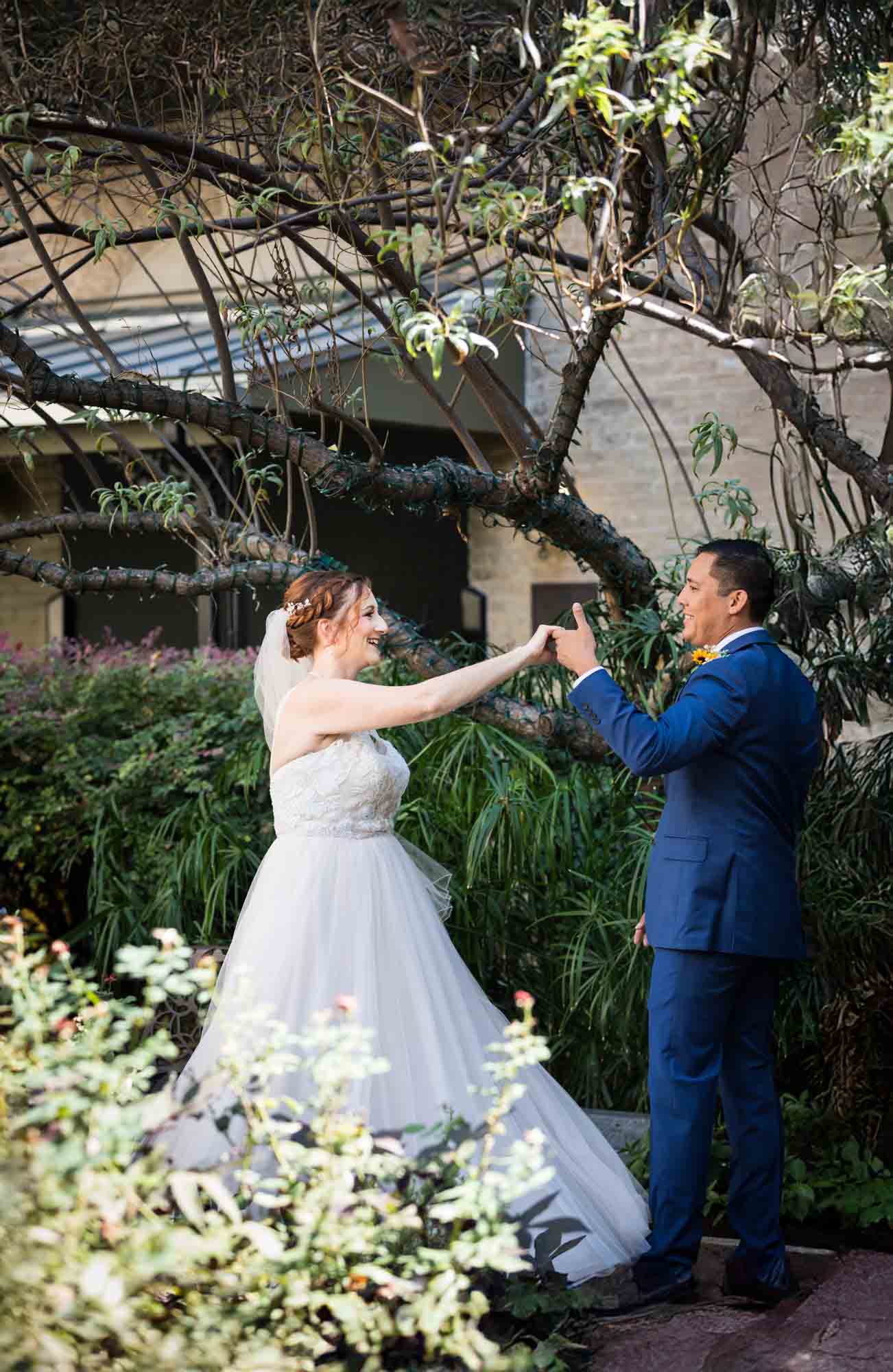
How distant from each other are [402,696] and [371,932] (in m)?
0.63

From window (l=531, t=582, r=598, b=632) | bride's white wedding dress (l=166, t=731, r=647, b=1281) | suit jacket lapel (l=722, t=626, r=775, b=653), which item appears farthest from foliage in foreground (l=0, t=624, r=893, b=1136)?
window (l=531, t=582, r=598, b=632)

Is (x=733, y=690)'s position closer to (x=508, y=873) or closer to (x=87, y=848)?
(x=508, y=873)

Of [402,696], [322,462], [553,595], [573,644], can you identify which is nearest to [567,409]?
[322,462]

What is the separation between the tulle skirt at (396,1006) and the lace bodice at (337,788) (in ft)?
0.16

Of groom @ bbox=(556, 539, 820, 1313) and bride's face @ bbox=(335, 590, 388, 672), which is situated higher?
bride's face @ bbox=(335, 590, 388, 672)

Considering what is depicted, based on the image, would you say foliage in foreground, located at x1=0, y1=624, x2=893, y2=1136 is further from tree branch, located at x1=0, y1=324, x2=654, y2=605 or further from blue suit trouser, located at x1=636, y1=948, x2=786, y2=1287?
blue suit trouser, located at x1=636, y1=948, x2=786, y2=1287

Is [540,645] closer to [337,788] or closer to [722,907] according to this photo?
[337,788]

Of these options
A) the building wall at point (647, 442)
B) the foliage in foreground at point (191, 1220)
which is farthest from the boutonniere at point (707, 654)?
the building wall at point (647, 442)

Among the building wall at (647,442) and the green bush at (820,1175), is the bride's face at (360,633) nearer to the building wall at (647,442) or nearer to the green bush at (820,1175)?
the green bush at (820,1175)

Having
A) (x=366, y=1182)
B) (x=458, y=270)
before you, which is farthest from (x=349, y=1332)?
(x=458, y=270)

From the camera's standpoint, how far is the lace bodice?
400 cm

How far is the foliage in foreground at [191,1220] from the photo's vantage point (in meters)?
1.98

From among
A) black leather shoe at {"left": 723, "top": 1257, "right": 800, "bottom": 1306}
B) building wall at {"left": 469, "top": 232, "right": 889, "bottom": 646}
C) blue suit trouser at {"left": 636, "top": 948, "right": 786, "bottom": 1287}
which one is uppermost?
building wall at {"left": 469, "top": 232, "right": 889, "bottom": 646}

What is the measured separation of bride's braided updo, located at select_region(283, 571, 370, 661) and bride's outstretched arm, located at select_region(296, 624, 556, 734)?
0.49 feet
